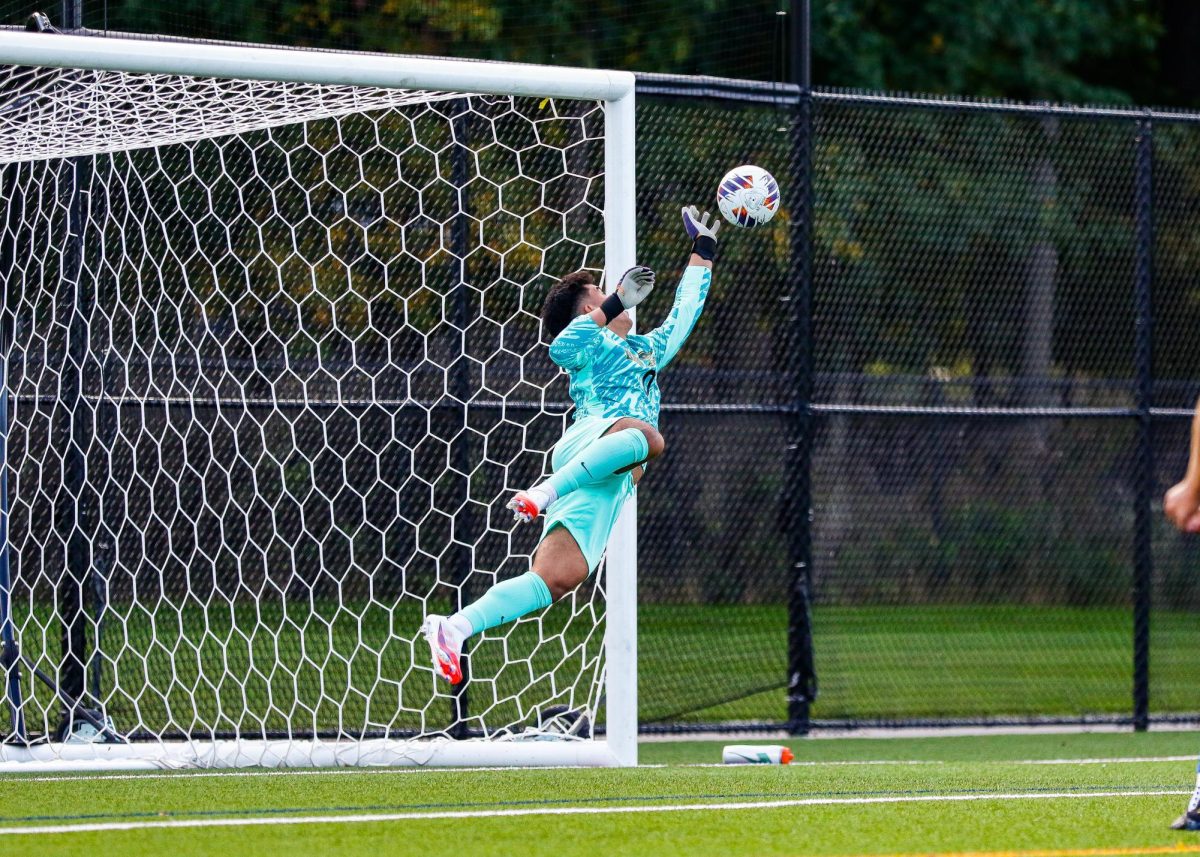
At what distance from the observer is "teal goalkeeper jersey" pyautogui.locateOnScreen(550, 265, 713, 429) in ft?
22.1

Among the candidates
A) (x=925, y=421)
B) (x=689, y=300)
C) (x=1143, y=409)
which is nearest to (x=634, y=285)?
(x=689, y=300)

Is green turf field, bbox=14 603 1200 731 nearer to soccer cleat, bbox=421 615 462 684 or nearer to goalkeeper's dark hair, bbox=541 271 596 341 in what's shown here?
soccer cleat, bbox=421 615 462 684

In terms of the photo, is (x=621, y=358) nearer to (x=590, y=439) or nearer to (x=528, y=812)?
(x=590, y=439)

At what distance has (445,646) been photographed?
6.25 m

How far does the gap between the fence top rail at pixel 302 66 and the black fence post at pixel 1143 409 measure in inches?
158

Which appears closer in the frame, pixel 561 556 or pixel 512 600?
pixel 512 600

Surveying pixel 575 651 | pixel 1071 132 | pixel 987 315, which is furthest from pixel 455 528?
pixel 987 315

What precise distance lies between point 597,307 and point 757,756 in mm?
2303

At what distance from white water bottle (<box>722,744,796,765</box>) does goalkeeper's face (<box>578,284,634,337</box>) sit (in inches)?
84.6

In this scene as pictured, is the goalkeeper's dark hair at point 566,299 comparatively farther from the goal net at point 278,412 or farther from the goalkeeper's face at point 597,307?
the goal net at point 278,412

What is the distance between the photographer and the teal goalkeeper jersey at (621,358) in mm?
6730

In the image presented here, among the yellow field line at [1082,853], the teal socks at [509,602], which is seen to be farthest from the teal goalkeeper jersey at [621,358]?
the yellow field line at [1082,853]

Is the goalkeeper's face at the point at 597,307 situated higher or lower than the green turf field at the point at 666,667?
higher

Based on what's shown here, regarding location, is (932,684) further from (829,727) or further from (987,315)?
(987,315)
